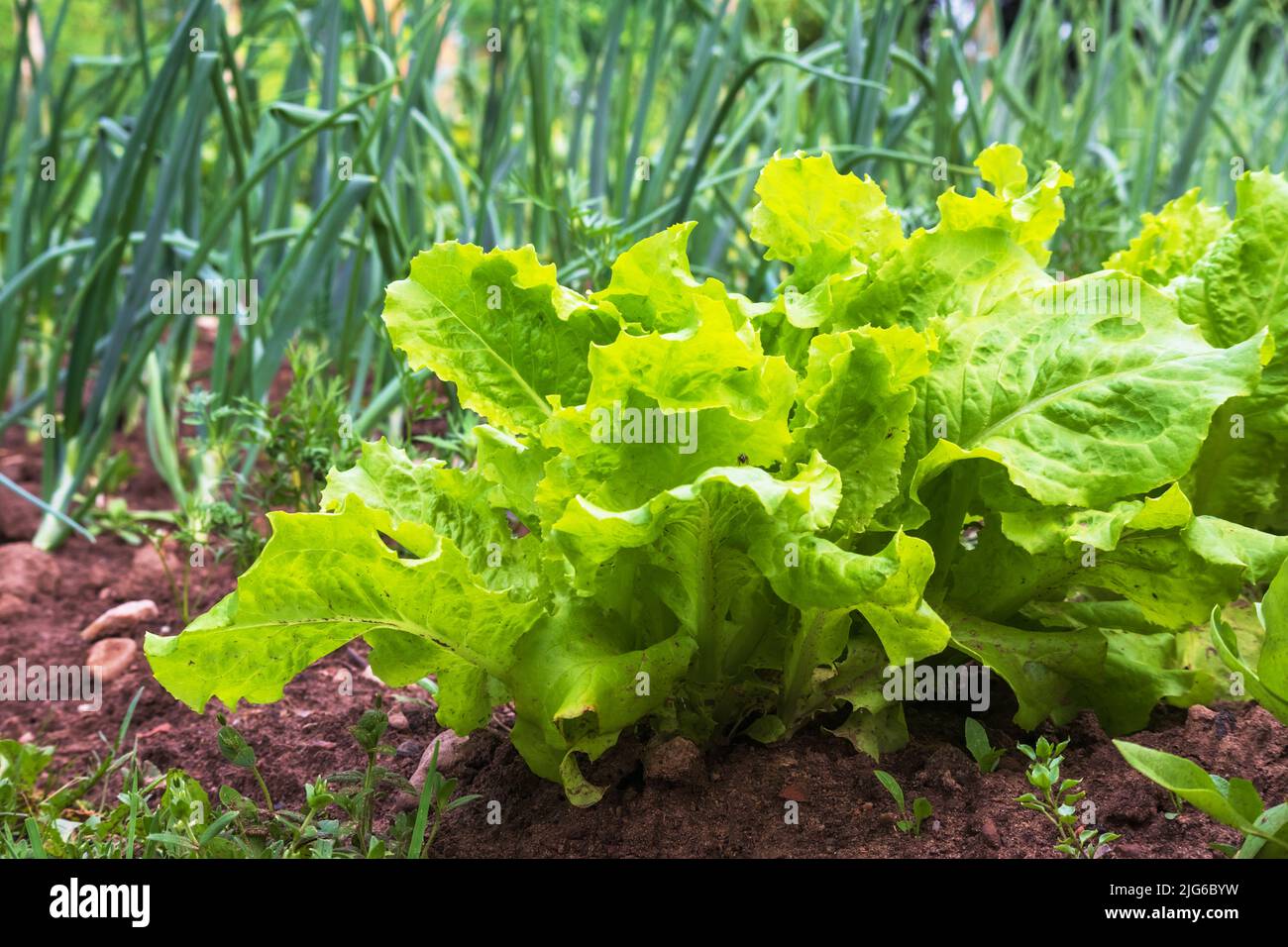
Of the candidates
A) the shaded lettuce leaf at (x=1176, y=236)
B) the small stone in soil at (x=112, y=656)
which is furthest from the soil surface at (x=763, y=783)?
the shaded lettuce leaf at (x=1176, y=236)

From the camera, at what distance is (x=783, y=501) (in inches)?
37.3

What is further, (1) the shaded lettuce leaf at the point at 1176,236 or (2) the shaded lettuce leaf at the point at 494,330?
Answer: (1) the shaded lettuce leaf at the point at 1176,236

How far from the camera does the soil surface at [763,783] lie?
1097 mm

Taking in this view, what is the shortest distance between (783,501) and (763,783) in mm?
350

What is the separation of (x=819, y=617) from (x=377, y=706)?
1.54 feet

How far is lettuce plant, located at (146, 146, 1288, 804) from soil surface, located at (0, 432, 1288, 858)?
0.12ft

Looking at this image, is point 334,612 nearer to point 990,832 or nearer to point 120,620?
point 990,832

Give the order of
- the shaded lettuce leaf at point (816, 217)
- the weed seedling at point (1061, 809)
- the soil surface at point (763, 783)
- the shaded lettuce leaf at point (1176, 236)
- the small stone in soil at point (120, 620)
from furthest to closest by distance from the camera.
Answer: the small stone in soil at point (120, 620), the shaded lettuce leaf at point (1176, 236), the shaded lettuce leaf at point (816, 217), the soil surface at point (763, 783), the weed seedling at point (1061, 809)

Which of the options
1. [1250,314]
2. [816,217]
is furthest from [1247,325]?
[816,217]

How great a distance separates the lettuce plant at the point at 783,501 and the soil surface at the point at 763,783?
1.5 inches

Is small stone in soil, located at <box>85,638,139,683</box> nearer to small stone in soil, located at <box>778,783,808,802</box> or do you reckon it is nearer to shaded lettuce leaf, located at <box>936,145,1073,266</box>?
small stone in soil, located at <box>778,783,808,802</box>

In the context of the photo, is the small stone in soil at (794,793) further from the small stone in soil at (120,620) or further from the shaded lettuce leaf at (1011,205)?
the small stone in soil at (120,620)
